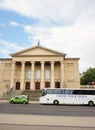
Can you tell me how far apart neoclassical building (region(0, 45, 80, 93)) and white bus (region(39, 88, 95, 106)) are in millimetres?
21551

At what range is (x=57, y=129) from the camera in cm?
862

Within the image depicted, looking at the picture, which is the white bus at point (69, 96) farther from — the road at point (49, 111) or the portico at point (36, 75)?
the portico at point (36, 75)

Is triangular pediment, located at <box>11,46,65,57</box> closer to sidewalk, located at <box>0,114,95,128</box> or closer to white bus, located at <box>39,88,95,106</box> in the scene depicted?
white bus, located at <box>39,88,95,106</box>

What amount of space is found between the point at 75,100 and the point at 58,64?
26.9m

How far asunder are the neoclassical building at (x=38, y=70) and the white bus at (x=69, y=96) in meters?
21.6

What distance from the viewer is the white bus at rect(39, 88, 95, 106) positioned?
99.2 ft

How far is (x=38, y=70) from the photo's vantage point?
56625mm

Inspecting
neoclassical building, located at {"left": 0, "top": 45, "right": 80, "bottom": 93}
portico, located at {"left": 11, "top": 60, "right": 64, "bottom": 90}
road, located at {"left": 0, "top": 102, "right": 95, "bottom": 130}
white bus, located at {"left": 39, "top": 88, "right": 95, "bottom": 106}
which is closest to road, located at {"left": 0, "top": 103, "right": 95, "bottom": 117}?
road, located at {"left": 0, "top": 102, "right": 95, "bottom": 130}

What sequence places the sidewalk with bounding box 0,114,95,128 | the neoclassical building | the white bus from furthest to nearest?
the neoclassical building, the white bus, the sidewalk with bounding box 0,114,95,128

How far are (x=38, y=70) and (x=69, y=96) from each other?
88.5 ft

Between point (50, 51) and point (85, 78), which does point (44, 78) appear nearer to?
point (50, 51)

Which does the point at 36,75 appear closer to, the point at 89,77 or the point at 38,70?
the point at 38,70

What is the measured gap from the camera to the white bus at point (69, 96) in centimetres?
3025

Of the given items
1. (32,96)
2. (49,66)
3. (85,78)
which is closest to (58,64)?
(49,66)
